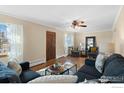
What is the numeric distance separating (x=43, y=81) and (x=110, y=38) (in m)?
6.54

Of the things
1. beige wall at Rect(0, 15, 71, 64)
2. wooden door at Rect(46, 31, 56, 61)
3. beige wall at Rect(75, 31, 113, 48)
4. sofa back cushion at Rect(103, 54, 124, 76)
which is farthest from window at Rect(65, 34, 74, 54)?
sofa back cushion at Rect(103, 54, 124, 76)

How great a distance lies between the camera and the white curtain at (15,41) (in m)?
3.14

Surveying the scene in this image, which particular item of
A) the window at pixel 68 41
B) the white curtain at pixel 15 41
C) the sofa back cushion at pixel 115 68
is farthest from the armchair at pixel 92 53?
the white curtain at pixel 15 41

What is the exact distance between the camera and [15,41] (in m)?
3.53

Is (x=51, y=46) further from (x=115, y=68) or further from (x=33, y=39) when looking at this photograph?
(x=115, y=68)

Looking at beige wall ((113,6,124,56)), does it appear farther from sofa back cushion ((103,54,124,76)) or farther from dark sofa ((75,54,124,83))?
sofa back cushion ((103,54,124,76))

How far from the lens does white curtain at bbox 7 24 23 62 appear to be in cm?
314

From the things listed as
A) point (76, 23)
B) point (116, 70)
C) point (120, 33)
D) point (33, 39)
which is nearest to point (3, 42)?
point (33, 39)

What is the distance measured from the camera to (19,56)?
11.5 ft

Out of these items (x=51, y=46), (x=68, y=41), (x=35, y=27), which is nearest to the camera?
(x=35, y=27)

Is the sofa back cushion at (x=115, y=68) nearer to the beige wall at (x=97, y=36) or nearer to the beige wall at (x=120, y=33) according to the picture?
the beige wall at (x=120, y=33)

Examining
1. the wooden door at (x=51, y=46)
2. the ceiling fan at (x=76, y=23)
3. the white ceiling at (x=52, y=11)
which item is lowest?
the wooden door at (x=51, y=46)

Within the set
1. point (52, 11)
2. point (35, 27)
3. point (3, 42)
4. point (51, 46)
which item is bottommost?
point (51, 46)
